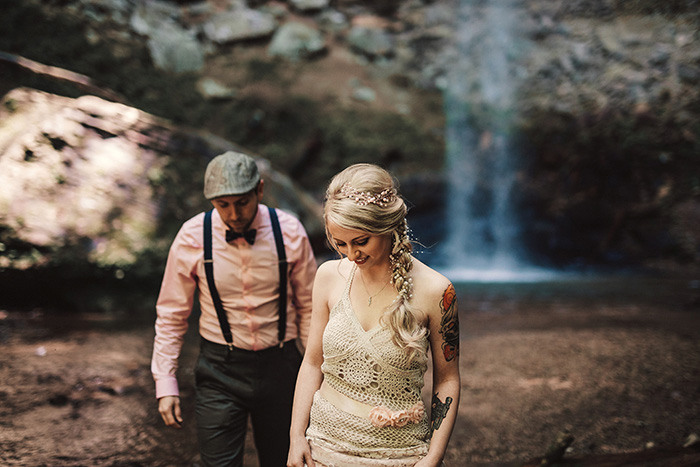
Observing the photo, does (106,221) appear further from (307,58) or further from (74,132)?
(307,58)

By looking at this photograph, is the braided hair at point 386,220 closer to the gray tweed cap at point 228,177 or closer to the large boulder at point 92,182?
the gray tweed cap at point 228,177

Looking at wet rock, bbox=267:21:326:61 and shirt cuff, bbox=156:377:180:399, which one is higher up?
wet rock, bbox=267:21:326:61

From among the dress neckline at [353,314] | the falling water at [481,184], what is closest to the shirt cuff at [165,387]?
the dress neckline at [353,314]

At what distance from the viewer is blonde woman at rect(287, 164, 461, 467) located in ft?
6.18

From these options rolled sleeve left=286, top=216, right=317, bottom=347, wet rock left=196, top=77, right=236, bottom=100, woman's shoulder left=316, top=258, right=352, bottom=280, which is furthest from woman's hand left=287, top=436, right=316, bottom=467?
wet rock left=196, top=77, right=236, bottom=100

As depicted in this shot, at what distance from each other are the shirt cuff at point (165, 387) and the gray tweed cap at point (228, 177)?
98cm

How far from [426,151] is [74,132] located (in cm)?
916

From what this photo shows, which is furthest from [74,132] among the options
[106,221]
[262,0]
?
[262,0]

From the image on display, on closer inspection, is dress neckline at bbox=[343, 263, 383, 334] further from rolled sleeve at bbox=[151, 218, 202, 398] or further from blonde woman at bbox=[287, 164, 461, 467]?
rolled sleeve at bbox=[151, 218, 202, 398]

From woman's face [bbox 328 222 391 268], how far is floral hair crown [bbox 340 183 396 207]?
0.11m

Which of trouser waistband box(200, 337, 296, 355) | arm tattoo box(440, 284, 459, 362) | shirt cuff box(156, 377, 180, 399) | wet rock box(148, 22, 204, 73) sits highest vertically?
wet rock box(148, 22, 204, 73)

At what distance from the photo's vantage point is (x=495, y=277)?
1142 centimetres

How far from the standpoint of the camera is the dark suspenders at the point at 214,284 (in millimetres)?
2789

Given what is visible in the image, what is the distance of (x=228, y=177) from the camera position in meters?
2.64
